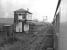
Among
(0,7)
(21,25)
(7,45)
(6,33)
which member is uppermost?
(0,7)

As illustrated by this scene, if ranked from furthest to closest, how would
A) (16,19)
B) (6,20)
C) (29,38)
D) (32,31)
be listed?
(32,31)
(29,38)
(16,19)
(6,20)

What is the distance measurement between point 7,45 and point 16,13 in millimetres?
1594

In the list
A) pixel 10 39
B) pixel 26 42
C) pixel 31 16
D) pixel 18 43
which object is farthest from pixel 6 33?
pixel 31 16

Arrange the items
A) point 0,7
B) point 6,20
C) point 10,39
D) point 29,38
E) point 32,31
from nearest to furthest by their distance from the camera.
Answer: point 6,20
point 0,7
point 10,39
point 29,38
point 32,31

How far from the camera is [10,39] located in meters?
4.69

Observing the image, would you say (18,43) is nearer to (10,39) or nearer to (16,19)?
(10,39)

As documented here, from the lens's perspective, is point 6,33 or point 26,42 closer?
point 6,33

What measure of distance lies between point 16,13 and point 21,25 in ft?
2.03

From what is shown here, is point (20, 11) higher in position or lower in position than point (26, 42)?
higher

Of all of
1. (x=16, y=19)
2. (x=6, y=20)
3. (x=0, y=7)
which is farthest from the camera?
(x=16, y=19)

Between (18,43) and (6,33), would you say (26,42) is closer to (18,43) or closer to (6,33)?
(18,43)

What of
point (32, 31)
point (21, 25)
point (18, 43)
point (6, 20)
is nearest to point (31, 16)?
point (21, 25)

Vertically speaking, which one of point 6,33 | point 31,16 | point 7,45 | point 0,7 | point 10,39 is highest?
point 0,7

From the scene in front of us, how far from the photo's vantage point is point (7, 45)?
4.66m
